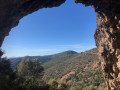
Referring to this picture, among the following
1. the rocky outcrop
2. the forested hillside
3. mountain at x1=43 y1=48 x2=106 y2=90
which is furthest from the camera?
mountain at x1=43 y1=48 x2=106 y2=90

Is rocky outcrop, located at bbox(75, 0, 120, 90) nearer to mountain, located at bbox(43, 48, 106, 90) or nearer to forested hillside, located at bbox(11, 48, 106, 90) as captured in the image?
forested hillside, located at bbox(11, 48, 106, 90)

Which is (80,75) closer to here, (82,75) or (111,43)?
(82,75)

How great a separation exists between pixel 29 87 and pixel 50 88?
505 cm

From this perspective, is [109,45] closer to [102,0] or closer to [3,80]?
[102,0]

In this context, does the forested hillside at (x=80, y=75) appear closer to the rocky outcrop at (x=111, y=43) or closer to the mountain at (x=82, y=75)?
the mountain at (x=82, y=75)

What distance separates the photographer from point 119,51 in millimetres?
13219

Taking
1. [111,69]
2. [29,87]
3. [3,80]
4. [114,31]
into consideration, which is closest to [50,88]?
[29,87]

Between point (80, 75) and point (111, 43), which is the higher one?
point (111, 43)

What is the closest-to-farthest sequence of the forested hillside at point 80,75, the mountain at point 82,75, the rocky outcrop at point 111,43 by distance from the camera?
the rocky outcrop at point 111,43 → the forested hillside at point 80,75 → the mountain at point 82,75

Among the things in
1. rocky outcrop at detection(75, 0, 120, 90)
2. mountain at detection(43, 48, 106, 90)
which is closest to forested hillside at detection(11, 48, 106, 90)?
→ mountain at detection(43, 48, 106, 90)

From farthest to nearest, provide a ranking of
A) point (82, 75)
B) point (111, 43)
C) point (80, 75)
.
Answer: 1. point (80, 75)
2. point (82, 75)
3. point (111, 43)

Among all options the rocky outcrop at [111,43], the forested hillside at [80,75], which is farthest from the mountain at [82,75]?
the rocky outcrop at [111,43]

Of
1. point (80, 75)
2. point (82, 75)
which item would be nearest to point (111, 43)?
→ point (82, 75)

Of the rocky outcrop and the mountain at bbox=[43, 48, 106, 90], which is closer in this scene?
the rocky outcrop
